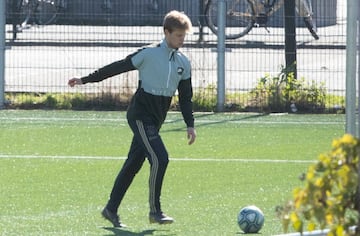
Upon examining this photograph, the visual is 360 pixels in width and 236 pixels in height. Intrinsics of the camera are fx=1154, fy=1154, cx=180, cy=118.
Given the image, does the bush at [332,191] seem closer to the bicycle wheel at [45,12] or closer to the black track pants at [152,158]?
the black track pants at [152,158]

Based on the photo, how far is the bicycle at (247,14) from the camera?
56.3 ft

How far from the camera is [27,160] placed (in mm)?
11836

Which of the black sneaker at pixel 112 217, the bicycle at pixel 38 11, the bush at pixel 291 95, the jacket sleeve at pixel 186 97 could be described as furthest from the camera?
the bicycle at pixel 38 11

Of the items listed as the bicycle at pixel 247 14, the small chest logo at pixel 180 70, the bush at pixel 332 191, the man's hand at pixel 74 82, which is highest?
the bicycle at pixel 247 14

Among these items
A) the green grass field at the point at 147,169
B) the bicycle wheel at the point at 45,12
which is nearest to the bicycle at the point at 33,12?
the bicycle wheel at the point at 45,12

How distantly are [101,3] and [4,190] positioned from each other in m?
9.92

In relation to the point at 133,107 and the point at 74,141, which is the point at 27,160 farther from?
the point at 133,107

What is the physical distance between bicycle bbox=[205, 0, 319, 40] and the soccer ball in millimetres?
8869

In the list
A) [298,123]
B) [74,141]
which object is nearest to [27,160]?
[74,141]

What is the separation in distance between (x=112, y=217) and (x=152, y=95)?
3.14 feet

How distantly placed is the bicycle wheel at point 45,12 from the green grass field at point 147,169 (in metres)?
2.45

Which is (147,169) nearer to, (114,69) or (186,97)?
(186,97)

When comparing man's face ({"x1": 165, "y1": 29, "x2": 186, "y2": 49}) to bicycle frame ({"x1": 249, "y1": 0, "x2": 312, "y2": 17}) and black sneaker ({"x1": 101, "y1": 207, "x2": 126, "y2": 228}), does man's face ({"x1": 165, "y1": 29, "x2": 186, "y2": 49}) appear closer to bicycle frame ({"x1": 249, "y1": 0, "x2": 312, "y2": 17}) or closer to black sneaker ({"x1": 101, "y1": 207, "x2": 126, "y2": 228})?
black sneaker ({"x1": 101, "y1": 207, "x2": 126, "y2": 228})

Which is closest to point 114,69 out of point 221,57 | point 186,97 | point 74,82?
point 74,82
